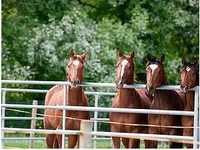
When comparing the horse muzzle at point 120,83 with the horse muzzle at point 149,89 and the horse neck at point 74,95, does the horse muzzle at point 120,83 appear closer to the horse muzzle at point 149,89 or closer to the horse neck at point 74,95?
the horse muzzle at point 149,89

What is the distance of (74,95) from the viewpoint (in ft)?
41.6

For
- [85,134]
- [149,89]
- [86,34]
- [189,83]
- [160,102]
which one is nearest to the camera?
[85,134]

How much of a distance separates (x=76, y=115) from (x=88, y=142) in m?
4.40

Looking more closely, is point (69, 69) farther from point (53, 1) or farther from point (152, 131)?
point (53, 1)

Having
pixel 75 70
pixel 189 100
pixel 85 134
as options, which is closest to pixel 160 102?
pixel 189 100

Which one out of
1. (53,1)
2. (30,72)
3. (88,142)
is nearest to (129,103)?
(88,142)

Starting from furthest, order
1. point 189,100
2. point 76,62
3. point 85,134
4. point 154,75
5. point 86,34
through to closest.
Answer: point 86,34, point 76,62, point 189,100, point 154,75, point 85,134

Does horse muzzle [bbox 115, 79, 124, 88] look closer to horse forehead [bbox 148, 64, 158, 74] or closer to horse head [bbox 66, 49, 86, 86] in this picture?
horse forehead [bbox 148, 64, 158, 74]

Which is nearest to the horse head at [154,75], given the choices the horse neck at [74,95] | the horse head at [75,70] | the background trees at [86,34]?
the horse head at [75,70]

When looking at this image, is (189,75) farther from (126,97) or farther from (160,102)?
(126,97)

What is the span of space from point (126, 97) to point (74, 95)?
86cm

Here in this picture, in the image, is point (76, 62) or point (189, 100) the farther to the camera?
point (76, 62)

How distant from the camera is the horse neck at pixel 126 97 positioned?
12.3 meters

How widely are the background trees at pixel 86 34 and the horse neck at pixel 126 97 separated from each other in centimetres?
1113
